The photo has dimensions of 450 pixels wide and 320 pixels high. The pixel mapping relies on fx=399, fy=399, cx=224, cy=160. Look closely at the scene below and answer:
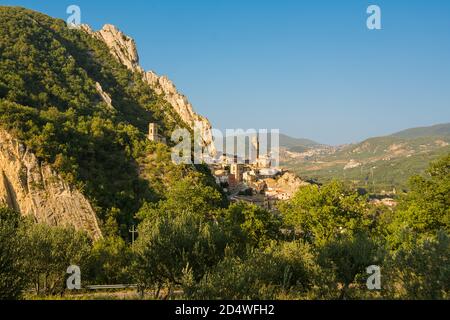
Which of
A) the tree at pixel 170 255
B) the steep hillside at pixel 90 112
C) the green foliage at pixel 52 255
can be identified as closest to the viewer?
the tree at pixel 170 255

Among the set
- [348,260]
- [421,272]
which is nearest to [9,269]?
[421,272]

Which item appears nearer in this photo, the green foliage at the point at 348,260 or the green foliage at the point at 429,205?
the green foliage at the point at 348,260

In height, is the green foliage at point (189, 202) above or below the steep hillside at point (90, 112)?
below

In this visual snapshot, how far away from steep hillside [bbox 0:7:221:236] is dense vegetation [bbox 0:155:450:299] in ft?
44.2

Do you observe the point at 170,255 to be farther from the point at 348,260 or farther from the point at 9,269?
the point at 348,260

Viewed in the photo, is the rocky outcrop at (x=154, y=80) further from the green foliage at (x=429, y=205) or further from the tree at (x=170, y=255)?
the tree at (x=170, y=255)

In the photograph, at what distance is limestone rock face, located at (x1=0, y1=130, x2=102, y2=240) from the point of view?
5056cm

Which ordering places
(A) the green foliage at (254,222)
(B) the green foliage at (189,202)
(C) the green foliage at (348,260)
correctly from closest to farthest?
1. (C) the green foliage at (348,260)
2. (A) the green foliage at (254,222)
3. (B) the green foliage at (189,202)

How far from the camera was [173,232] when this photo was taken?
19.6 meters

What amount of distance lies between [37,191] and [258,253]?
41.4 meters

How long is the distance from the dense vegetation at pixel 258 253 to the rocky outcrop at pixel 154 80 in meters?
82.1

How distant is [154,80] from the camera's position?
128375mm

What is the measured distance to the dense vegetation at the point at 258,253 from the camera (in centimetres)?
1423

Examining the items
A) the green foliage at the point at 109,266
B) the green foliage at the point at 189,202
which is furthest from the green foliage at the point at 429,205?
the green foliage at the point at 109,266
